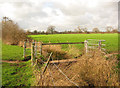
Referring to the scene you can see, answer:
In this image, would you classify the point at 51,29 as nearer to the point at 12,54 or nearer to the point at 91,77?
the point at 91,77

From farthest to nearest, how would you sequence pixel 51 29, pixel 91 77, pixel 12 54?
pixel 12 54 < pixel 51 29 < pixel 91 77

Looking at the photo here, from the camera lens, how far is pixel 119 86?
967mm

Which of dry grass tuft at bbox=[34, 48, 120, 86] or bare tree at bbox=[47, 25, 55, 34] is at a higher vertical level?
bare tree at bbox=[47, 25, 55, 34]

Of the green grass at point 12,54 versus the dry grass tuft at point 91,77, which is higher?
the dry grass tuft at point 91,77

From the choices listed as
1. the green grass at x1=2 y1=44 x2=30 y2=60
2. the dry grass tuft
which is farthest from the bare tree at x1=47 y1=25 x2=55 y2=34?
the green grass at x1=2 y1=44 x2=30 y2=60

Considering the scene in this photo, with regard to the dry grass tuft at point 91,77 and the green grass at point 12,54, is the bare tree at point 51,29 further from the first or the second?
the green grass at point 12,54

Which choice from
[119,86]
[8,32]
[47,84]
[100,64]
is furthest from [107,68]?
[8,32]

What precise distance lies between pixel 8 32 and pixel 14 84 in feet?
12.4

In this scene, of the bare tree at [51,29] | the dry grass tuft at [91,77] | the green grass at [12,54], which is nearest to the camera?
the dry grass tuft at [91,77]

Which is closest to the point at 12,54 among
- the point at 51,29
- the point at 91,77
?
the point at 51,29

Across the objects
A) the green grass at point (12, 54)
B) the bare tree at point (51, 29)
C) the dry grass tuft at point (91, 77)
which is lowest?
the green grass at point (12, 54)

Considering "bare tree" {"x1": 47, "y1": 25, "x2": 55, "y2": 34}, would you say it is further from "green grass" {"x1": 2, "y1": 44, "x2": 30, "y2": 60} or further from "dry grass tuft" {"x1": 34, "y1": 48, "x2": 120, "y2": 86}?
"green grass" {"x1": 2, "y1": 44, "x2": 30, "y2": 60}

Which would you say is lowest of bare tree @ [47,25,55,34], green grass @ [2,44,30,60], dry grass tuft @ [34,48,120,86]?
green grass @ [2,44,30,60]

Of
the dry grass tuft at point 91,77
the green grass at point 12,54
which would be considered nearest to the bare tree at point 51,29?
the dry grass tuft at point 91,77
